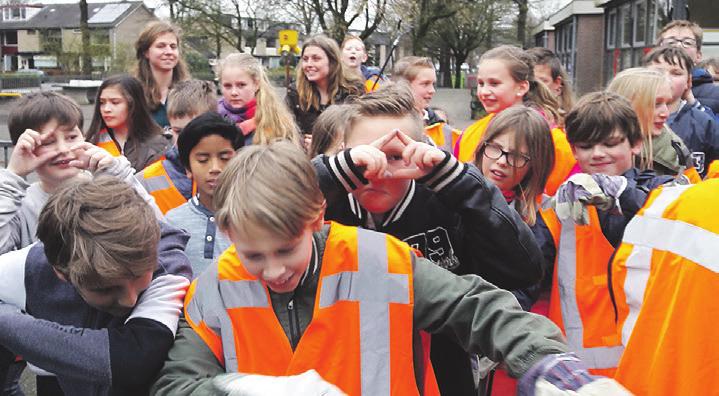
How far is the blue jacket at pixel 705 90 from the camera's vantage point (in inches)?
252

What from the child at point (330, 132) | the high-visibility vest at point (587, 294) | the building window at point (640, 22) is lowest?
the high-visibility vest at point (587, 294)

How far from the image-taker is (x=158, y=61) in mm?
5523

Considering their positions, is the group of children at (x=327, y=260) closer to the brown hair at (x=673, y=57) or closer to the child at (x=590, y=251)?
the child at (x=590, y=251)

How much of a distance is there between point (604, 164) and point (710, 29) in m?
→ 11.1

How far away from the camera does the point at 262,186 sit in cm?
192

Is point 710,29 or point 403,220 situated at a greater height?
point 710,29

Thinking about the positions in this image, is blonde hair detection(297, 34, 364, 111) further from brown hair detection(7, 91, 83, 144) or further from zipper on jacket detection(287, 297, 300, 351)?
zipper on jacket detection(287, 297, 300, 351)

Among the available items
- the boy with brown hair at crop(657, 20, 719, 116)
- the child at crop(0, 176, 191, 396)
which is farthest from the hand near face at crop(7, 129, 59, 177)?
the boy with brown hair at crop(657, 20, 719, 116)

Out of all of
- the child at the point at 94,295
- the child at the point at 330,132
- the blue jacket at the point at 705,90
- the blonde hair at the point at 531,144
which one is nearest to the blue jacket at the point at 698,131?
the blue jacket at the point at 705,90

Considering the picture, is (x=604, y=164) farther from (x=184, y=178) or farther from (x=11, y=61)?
(x=11, y=61)

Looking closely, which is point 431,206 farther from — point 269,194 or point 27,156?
point 27,156

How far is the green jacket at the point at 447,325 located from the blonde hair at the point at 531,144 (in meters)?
1.20

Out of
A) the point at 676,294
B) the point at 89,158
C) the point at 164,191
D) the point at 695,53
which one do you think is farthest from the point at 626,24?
the point at 676,294

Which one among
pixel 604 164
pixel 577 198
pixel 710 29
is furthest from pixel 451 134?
pixel 710 29
